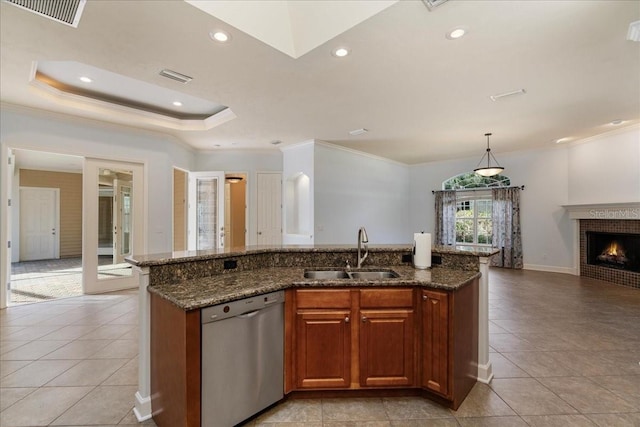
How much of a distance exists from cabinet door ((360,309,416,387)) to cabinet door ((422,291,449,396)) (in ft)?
0.31

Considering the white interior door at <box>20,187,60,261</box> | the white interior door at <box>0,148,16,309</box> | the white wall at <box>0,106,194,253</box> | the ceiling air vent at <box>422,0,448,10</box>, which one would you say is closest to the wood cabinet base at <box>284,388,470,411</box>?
the ceiling air vent at <box>422,0,448,10</box>

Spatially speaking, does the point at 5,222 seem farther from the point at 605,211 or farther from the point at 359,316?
the point at 605,211

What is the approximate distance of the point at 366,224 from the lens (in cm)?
720

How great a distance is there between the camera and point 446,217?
8.29 m

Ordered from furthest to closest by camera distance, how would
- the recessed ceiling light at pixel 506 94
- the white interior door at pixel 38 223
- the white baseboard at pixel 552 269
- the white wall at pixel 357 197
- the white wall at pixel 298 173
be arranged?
the white interior door at pixel 38 223
the white baseboard at pixel 552 269
the white wall at pixel 357 197
the white wall at pixel 298 173
the recessed ceiling light at pixel 506 94

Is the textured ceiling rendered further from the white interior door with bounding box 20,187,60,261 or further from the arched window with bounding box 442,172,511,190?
the white interior door with bounding box 20,187,60,261

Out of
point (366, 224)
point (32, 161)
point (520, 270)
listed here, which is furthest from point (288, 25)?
point (32, 161)

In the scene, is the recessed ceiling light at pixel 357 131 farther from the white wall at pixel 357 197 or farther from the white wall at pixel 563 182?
the white wall at pixel 563 182

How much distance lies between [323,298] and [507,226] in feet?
23.1

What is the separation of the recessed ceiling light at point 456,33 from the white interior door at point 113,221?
5.22m

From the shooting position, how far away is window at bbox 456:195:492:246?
7.79 m

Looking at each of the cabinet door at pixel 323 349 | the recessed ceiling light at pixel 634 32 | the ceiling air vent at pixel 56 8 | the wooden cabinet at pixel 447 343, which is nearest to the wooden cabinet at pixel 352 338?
the cabinet door at pixel 323 349

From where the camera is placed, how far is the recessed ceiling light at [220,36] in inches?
92.0

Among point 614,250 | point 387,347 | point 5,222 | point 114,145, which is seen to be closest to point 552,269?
point 614,250
